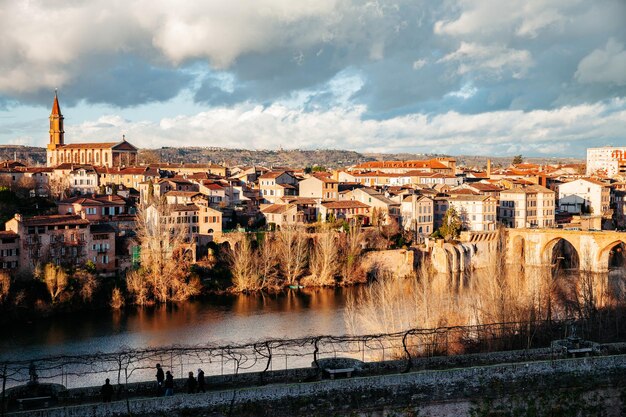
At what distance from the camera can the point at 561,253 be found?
160ft

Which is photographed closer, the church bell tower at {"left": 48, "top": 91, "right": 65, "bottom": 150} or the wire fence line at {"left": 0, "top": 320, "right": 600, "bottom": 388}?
the wire fence line at {"left": 0, "top": 320, "right": 600, "bottom": 388}

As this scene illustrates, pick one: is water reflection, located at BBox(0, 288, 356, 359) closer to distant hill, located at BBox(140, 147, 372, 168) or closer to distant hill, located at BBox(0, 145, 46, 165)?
distant hill, located at BBox(0, 145, 46, 165)

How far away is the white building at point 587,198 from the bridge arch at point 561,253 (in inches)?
468

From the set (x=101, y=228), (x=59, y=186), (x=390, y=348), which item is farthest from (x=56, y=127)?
(x=390, y=348)

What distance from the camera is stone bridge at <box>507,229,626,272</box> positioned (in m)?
43.2

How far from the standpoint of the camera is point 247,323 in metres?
28.9

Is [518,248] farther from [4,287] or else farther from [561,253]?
[4,287]

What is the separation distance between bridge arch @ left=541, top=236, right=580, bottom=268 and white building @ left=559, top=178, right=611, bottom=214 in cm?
1188

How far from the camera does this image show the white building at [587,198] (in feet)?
195

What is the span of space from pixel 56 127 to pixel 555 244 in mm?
50257

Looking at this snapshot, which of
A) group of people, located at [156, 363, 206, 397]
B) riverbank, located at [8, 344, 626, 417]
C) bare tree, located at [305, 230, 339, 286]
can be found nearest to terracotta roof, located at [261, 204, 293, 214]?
bare tree, located at [305, 230, 339, 286]

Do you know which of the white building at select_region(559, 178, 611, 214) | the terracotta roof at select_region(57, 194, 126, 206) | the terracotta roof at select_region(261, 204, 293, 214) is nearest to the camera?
the terracotta roof at select_region(57, 194, 126, 206)

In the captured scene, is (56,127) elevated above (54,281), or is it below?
above

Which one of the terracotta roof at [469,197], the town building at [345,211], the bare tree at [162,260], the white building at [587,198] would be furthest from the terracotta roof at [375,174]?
the bare tree at [162,260]
